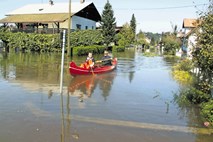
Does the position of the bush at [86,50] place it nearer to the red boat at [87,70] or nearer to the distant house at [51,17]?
the distant house at [51,17]

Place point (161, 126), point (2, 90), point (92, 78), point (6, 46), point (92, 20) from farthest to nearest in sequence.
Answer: point (92, 20)
point (6, 46)
point (92, 78)
point (2, 90)
point (161, 126)

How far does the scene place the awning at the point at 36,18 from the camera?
44188mm

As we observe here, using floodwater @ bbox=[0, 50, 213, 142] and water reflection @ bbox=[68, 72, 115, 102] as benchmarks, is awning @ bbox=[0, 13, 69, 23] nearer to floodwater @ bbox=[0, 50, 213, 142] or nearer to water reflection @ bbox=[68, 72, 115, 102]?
water reflection @ bbox=[68, 72, 115, 102]

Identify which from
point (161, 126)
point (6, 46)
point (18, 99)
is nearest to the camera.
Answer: point (161, 126)

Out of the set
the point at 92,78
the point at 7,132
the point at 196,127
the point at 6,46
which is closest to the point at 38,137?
the point at 7,132

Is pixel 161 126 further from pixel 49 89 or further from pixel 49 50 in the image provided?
pixel 49 50

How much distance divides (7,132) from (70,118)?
79.6 inches

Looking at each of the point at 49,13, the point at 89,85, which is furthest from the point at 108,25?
the point at 89,85

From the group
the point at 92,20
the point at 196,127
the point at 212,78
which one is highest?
the point at 92,20

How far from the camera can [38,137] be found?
7797 millimetres

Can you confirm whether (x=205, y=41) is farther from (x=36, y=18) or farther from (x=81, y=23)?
(x=81, y=23)

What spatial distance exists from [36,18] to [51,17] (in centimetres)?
239

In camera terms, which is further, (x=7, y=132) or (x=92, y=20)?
(x=92, y=20)

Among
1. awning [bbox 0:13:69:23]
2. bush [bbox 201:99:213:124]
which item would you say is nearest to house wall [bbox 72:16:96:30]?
awning [bbox 0:13:69:23]
